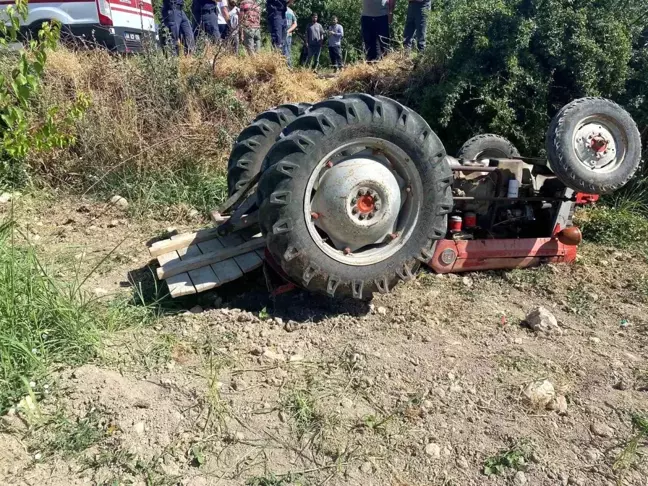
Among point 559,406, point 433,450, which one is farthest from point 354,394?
point 559,406

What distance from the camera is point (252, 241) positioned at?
4.07 meters

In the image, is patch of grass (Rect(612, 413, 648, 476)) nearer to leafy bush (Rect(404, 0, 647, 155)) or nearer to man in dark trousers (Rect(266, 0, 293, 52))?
leafy bush (Rect(404, 0, 647, 155))

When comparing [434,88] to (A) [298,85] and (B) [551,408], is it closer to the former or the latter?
(A) [298,85]

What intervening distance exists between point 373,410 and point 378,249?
117 cm

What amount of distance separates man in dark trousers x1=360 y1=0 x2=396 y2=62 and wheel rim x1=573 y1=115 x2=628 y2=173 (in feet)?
17.6

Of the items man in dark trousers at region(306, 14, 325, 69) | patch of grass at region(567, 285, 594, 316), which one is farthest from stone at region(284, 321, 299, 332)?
man in dark trousers at region(306, 14, 325, 69)

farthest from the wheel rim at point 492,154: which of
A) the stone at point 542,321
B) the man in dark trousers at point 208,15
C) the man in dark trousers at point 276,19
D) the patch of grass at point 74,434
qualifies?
the man in dark trousers at point 208,15

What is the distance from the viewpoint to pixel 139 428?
2736mm

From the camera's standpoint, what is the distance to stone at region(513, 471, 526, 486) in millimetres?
2589

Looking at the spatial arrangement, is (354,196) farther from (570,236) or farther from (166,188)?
(166,188)

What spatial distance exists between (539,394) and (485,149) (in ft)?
9.19

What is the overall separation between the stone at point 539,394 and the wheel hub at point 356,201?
1.31 m

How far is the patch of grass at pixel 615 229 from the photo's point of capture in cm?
536

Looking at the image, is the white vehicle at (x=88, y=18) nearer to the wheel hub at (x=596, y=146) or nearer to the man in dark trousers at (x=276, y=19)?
the man in dark trousers at (x=276, y=19)
